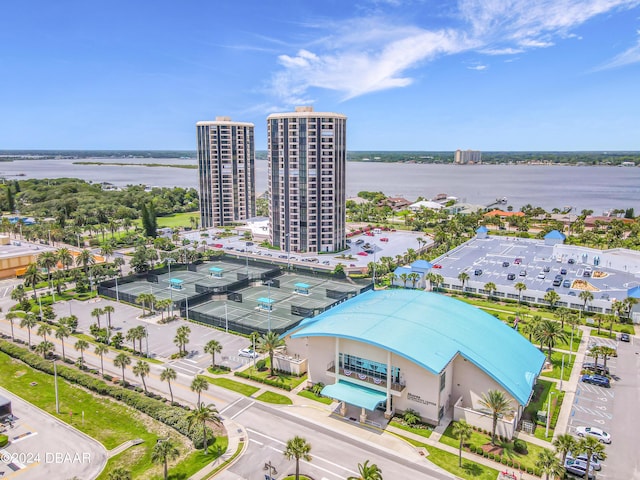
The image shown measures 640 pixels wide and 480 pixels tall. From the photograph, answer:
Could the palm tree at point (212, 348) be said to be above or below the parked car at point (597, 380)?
above

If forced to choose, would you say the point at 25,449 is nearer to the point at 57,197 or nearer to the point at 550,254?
the point at 550,254

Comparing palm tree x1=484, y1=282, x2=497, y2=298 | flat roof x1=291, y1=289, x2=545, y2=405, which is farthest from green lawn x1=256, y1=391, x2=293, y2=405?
palm tree x1=484, y1=282, x2=497, y2=298

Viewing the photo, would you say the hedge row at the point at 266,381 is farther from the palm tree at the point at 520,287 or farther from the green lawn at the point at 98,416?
the palm tree at the point at 520,287

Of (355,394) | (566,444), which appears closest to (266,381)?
(355,394)

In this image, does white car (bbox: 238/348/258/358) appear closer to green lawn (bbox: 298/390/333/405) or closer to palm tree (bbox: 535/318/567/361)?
green lawn (bbox: 298/390/333/405)

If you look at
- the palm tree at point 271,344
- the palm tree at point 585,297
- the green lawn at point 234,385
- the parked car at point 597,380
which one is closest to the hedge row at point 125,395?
the green lawn at point 234,385

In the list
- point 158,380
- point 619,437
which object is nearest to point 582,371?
point 619,437
